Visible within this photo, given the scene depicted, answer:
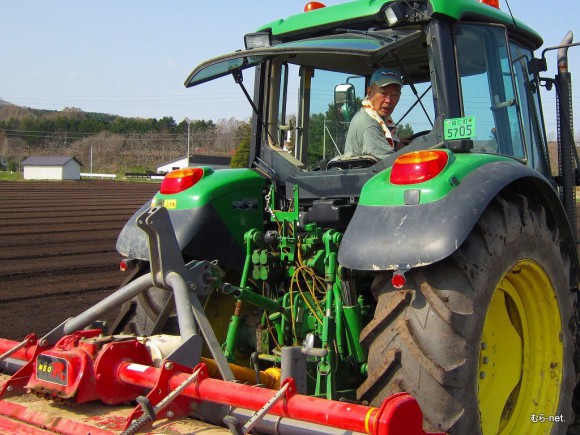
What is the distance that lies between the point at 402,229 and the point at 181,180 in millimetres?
1739

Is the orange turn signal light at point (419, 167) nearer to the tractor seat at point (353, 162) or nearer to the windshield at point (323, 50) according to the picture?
the windshield at point (323, 50)

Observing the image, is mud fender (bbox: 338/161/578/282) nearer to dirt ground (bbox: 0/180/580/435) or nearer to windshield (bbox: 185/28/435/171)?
windshield (bbox: 185/28/435/171)

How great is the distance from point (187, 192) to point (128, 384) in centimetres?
151

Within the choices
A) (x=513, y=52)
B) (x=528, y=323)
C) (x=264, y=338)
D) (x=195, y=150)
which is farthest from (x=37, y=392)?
(x=195, y=150)

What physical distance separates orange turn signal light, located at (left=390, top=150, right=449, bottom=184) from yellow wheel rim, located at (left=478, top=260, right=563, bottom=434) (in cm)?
70

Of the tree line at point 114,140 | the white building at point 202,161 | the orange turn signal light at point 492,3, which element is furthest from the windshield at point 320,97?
the tree line at point 114,140

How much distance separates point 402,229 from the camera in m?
2.94

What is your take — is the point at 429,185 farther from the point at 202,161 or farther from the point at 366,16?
the point at 202,161

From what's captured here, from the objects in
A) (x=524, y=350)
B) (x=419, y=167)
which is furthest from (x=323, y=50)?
(x=524, y=350)

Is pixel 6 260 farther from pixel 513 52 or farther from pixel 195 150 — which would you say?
pixel 195 150

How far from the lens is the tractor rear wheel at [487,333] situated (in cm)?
280

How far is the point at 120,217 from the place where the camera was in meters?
18.1

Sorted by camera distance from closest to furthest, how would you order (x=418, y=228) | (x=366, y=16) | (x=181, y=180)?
(x=418, y=228) → (x=366, y=16) → (x=181, y=180)

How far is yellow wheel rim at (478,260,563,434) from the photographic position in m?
3.43
